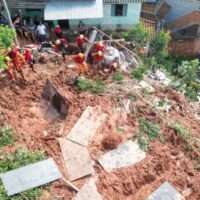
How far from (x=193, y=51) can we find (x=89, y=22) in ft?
30.6

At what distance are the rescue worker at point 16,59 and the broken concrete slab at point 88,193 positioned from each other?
6.77 metres

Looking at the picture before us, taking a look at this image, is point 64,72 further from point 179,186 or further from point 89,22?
point 179,186

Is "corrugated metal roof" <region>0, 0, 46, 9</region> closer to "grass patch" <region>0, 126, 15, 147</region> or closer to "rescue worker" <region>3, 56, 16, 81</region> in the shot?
"rescue worker" <region>3, 56, 16, 81</region>

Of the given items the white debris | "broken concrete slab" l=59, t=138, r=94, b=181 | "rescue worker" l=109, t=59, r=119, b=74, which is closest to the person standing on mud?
"rescue worker" l=109, t=59, r=119, b=74

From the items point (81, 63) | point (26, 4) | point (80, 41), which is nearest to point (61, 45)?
point (80, 41)

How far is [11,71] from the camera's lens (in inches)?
597

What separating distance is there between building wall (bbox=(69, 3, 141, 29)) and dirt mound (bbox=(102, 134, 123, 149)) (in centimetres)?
1054

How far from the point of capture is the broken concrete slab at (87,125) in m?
13.4

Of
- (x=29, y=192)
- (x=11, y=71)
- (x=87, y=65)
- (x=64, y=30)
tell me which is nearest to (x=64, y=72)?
(x=87, y=65)

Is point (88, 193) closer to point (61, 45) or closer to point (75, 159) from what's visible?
point (75, 159)

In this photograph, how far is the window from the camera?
21.2m

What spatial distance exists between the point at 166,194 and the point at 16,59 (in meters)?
A: 9.68

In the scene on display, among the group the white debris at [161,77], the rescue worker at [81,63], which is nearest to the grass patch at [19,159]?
the rescue worker at [81,63]

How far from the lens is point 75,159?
1262 cm
